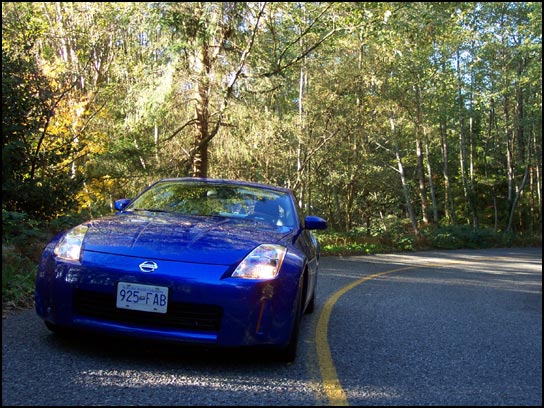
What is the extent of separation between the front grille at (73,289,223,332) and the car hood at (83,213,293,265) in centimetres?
30

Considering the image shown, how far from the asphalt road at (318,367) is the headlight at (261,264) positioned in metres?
0.66

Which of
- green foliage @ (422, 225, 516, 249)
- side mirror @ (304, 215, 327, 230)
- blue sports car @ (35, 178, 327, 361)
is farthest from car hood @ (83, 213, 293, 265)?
green foliage @ (422, 225, 516, 249)

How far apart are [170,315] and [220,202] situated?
1.86 metres

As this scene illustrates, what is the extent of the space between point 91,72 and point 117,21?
262cm

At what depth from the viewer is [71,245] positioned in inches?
149

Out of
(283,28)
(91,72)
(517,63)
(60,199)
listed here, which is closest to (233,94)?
(283,28)

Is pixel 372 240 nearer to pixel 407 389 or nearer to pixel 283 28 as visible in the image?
pixel 283 28

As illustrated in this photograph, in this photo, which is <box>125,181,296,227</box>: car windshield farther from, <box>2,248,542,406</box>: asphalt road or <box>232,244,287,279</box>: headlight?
<box>2,248,542,406</box>: asphalt road

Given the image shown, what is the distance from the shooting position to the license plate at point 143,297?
3.46 metres

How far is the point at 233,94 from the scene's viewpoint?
14555mm

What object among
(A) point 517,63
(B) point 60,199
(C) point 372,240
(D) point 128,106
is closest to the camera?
(B) point 60,199

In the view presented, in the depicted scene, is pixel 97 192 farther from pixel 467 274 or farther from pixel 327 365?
pixel 327 365

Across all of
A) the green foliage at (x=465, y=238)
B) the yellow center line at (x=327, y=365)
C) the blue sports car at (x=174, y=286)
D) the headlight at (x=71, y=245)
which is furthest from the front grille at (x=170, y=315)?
the green foliage at (x=465, y=238)

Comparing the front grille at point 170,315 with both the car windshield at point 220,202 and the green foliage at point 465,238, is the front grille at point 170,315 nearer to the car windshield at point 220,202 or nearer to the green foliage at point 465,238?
the car windshield at point 220,202
